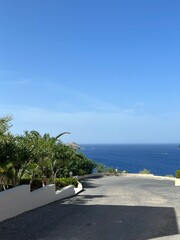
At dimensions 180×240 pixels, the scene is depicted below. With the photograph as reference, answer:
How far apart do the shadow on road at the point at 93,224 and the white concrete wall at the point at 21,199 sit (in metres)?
0.29

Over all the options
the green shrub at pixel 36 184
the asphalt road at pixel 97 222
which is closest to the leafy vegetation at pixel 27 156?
the green shrub at pixel 36 184

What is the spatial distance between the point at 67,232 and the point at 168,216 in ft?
12.8

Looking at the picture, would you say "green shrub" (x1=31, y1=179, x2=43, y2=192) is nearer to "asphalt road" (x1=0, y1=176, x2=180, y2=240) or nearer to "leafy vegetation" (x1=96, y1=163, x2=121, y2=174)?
"asphalt road" (x1=0, y1=176, x2=180, y2=240)

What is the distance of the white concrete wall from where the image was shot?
10.7m

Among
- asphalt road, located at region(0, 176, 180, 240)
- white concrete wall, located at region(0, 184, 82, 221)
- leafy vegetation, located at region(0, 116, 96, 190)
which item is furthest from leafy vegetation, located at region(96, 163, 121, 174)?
asphalt road, located at region(0, 176, 180, 240)

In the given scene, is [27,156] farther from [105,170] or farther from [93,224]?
[105,170]

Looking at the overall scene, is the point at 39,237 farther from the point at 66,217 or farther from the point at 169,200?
the point at 169,200

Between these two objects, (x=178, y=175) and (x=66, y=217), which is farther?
(x=178, y=175)

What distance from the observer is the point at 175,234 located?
857 cm

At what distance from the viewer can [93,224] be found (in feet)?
32.4

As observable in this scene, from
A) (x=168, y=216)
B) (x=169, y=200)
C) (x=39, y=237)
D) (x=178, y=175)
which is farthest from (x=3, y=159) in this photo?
(x=178, y=175)

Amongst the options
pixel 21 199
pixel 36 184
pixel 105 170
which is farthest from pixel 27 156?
pixel 105 170

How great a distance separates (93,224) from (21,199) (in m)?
3.35

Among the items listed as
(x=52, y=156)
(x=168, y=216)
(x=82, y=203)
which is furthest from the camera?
(x=52, y=156)
